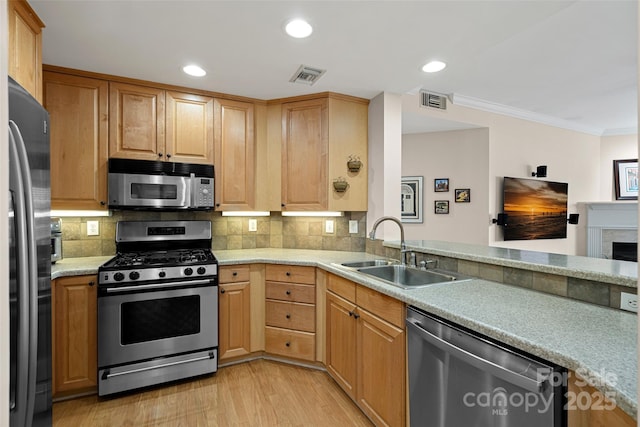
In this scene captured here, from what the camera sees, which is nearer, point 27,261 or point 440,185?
point 27,261

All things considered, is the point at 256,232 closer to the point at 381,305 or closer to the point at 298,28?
the point at 381,305

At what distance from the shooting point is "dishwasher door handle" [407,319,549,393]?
970mm

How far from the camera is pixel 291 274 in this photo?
2619 mm

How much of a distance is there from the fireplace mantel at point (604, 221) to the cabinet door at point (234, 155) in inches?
208

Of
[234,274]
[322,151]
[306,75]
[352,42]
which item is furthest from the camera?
[322,151]

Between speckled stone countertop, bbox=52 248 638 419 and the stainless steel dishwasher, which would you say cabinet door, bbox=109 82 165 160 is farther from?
the stainless steel dishwasher

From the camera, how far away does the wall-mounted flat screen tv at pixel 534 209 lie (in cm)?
408

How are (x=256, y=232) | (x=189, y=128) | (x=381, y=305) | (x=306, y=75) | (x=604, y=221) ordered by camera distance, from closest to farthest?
1. (x=381, y=305)
2. (x=306, y=75)
3. (x=189, y=128)
4. (x=256, y=232)
5. (x=604, y=221)

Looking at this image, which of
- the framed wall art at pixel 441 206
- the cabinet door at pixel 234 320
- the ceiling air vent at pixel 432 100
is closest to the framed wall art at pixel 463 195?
the framed wall art at pixel 441 206

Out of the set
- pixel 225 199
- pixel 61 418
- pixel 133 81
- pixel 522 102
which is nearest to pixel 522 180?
pixel 522 102

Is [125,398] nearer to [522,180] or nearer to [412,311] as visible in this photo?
[412,311]

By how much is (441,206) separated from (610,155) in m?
3.41

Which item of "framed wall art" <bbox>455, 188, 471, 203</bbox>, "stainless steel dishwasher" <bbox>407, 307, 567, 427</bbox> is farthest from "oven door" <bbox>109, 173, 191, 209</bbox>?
"framed wall art" <bbox>455, 188, 471, 203</bbox>
